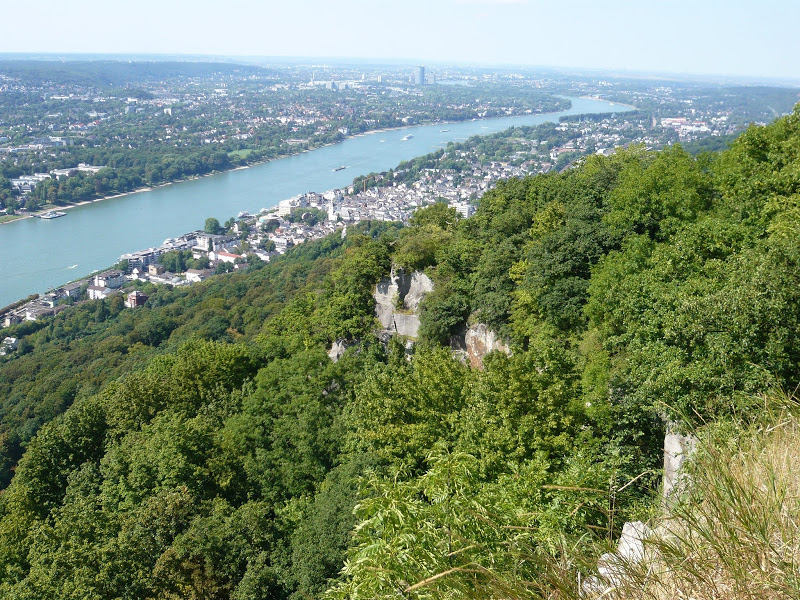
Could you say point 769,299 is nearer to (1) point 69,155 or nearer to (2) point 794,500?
(2) point 794,500

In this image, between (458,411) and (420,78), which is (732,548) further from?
(420,78)

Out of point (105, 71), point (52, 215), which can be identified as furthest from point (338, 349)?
point (105, 71)

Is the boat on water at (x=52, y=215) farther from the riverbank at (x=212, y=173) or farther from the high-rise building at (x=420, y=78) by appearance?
the high-rise building at (x=420, y=78)

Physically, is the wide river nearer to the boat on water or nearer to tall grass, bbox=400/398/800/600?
the boat on water

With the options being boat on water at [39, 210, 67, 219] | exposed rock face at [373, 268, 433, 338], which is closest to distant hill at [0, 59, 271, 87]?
boat on water at [39, 210, 67, 219]

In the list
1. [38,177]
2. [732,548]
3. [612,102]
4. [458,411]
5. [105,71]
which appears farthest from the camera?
[105,71]

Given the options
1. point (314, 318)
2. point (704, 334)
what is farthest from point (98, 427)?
point (704, 334)
